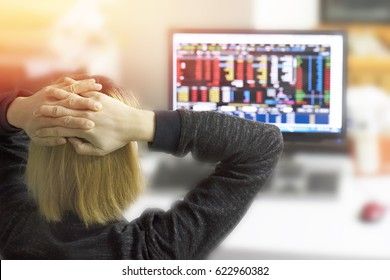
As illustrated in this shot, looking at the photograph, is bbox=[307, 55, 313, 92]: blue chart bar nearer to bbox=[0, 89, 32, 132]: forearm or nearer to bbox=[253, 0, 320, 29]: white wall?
bbox=[253, 0, 320, 29]: white wall

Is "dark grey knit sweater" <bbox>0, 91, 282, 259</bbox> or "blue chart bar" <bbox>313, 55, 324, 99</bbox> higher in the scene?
"blue chart bar" <bbox>313, 55, 324, 99</bbox>

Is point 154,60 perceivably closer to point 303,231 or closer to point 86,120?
point 303,231

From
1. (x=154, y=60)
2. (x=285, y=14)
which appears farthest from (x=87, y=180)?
(x=285, y=14)

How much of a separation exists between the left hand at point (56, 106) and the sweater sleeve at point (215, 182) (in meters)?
0.11

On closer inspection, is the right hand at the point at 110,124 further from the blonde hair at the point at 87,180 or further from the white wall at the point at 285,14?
the white wall at the point at 285,14

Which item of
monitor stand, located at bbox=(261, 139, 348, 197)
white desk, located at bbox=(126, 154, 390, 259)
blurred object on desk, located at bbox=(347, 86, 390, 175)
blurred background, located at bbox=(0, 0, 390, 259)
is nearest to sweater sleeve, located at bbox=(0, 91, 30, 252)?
white desk, located at bbox=(126, 154, 390, 259)

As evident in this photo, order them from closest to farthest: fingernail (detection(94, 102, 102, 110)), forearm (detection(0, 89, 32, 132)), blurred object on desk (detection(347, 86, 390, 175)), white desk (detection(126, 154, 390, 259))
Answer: fingernail (detection(94, 102, 102, 110)), forearm (detection(0, 89, 32, 132)), white desk (detection(126, 154, 390, 259)), blurred object on desk (detection(347, 86, 390, 175))

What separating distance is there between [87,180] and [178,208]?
0.11 metres

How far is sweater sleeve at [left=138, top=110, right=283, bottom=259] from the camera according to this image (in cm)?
79

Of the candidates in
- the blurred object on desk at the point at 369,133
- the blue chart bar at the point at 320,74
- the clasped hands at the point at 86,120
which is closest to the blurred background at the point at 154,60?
the blurred object on desk at the point at 369,133

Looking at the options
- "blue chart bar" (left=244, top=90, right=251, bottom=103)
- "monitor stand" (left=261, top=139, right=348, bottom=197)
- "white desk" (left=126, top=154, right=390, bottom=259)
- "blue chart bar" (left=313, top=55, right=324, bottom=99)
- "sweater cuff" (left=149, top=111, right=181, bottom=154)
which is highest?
"blue chart bar" (left=313, top=55, right=324, bottom=99)

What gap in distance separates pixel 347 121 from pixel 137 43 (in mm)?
491

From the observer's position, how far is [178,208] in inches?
33.5
